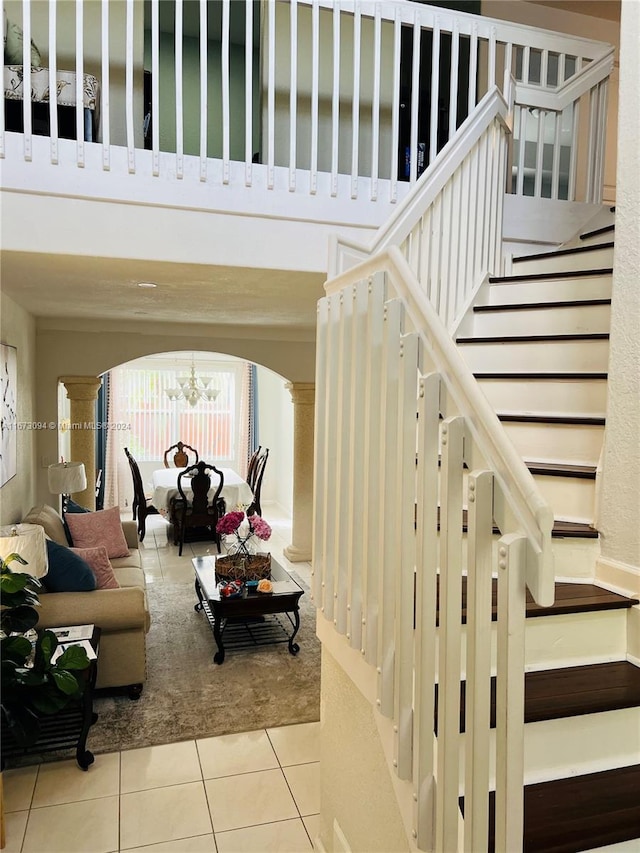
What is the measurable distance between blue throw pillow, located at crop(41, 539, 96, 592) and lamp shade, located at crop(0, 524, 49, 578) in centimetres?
95

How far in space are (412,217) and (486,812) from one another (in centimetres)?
225

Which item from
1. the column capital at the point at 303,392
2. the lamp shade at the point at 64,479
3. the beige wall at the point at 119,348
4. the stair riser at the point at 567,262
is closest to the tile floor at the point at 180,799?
the lamp shade at the point at 64,479

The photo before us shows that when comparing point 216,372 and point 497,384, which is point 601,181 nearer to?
point 497,384

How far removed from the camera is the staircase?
5.11 feet

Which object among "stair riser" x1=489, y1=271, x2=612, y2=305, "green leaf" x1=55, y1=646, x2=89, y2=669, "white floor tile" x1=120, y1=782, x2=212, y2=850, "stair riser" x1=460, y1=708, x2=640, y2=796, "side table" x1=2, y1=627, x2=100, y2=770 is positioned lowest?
"white floor tile" x1=120, y1=782, x2=212, y2=850

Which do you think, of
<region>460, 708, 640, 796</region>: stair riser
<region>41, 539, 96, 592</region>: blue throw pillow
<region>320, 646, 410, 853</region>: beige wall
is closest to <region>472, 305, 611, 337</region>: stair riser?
<region>460, 708, 640, 796</region>: stair riser

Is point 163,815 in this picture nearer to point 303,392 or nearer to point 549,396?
point 549,396

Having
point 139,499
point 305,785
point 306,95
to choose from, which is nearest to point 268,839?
point 305,785

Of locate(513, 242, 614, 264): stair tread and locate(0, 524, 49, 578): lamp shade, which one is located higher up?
locate(513, 242, 614, 264): stair tread

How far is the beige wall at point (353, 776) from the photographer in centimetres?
187

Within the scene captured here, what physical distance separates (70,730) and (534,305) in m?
3.28

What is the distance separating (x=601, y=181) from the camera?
378 cm

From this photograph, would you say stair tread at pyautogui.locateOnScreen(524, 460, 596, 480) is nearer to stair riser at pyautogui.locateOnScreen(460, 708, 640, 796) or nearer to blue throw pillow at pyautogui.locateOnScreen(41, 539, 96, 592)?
stair riser at pyautogui.locateOnScreen(460, 708, 640, 796)

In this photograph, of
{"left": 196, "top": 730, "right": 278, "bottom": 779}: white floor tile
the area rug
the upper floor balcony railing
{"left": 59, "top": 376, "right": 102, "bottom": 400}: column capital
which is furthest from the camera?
{"left": 59, "top": 376, "right": 102, "bottom": 400}: column capital
